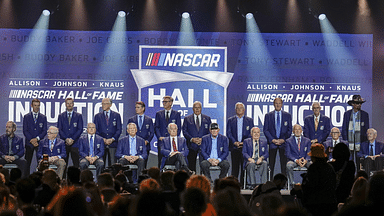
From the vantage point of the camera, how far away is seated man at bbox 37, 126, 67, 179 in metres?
9.97

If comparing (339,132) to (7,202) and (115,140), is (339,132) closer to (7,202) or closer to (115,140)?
(115,140)

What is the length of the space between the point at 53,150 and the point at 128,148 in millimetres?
1552

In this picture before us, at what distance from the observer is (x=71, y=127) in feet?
34.3

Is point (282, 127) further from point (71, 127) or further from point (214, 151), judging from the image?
point (71, 127)

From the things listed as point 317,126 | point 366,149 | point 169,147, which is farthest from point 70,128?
point 366,149

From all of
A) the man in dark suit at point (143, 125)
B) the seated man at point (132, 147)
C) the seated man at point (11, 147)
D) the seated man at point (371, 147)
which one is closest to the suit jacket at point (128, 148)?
the seated man at point (132, 147)

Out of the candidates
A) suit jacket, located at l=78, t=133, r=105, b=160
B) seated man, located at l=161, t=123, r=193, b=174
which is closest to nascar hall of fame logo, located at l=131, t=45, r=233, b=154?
seated man, located at l=161, t=123, r=193, b=174

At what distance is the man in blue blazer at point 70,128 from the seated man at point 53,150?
0.67 ft

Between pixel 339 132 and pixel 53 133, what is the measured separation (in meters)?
6.07

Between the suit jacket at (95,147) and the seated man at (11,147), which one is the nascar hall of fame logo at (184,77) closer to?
the suit jacket at (95,147)

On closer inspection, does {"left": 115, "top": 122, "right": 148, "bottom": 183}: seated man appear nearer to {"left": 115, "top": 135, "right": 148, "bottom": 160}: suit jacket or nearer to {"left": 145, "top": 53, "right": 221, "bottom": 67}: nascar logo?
{"left": 115, "top": 135, "right": 148, "bottom": 160}: suit jacket

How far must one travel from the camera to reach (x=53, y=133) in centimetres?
1021

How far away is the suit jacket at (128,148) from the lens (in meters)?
10.1

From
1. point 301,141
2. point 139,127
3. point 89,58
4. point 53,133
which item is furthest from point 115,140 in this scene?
point 301,141
